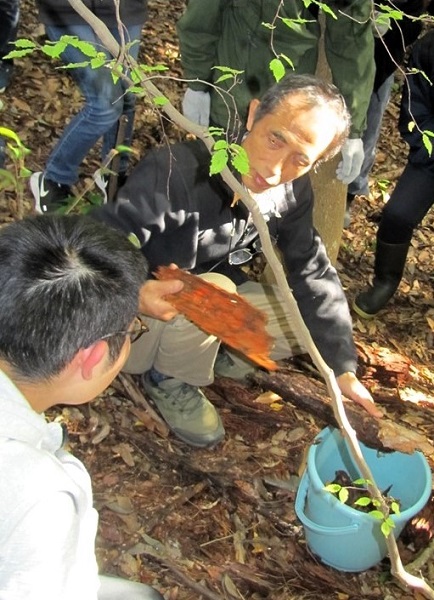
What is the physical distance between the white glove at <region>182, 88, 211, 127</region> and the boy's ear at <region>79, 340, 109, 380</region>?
199cm

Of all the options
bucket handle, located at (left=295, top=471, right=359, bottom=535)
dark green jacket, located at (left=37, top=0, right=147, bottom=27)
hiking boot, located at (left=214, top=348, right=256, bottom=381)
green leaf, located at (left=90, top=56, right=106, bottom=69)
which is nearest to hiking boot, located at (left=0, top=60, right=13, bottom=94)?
dark green jacket, located at (left=37, top=0, right=147, bottom=27)

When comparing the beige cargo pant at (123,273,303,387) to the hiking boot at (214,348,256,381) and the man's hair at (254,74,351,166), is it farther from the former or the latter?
the man's hair at (254,74,351,166)

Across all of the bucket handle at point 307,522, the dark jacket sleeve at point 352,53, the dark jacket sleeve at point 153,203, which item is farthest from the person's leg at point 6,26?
the bucket handle at point 307,522

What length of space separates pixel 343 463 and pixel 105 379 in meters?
1.52

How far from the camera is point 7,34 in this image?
344cm

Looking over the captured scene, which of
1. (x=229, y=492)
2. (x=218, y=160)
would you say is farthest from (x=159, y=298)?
(x=218, y=160)

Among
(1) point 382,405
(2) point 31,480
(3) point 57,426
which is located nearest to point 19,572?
(2) point 31,480

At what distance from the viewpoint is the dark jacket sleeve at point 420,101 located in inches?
133

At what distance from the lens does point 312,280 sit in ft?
9.66

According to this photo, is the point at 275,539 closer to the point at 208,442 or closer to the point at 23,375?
the point at 208,442

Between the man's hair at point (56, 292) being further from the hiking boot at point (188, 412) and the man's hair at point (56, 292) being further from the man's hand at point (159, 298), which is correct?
the hiking boot at point (188, 412)

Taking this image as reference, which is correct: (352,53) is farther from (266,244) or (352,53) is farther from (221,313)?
(266,244)

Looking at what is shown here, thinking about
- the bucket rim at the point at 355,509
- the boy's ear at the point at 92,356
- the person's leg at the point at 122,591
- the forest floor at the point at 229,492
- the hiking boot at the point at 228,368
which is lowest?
the forest floor at the point at 229,492

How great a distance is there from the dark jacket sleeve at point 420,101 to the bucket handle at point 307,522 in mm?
1589
